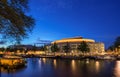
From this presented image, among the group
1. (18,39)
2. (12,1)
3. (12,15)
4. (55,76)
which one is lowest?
(55,76)

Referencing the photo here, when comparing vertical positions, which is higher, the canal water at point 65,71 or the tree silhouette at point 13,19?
the tree silhouette at point 13,19

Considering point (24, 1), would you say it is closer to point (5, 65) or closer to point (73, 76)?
point (73, 76)

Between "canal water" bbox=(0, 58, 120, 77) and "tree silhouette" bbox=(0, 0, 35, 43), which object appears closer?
"tree silhouette" bbox=(0, 0, 35, 43)

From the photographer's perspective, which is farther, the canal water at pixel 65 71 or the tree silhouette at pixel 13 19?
the canal water at pixel 65 71

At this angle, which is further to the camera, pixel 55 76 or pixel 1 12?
pixel 55 76

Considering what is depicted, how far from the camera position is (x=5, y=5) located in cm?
1173

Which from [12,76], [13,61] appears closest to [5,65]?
[13,61]

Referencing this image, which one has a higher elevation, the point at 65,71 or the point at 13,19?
the point at 13,19

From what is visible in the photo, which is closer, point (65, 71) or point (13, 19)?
point (13, 19)

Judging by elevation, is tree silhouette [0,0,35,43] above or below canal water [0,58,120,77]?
above

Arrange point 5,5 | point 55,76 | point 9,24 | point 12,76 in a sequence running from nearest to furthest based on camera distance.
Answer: point 5,5 < point 9,24 < point 12,76 < point 55,76

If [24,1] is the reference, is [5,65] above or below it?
below

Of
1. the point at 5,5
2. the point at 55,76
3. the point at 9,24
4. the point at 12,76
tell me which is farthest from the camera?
the point at 55,76

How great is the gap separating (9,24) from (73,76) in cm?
2788
